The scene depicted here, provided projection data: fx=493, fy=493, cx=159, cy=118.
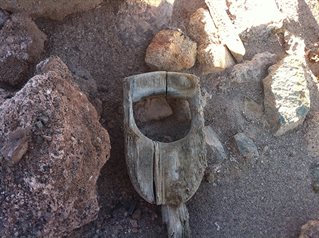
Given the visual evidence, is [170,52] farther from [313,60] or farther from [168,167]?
[313,60]

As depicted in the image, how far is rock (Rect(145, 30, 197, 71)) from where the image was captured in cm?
236

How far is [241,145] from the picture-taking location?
235 centimetres

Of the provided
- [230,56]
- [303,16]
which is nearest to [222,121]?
[230,56]

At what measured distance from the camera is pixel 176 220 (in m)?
2.08

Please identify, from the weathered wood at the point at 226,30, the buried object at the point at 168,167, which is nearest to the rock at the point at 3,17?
the buried object at the point at 168,167

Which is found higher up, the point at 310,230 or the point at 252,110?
the point at 252,110

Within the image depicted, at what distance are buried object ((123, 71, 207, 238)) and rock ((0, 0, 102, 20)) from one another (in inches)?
18.6

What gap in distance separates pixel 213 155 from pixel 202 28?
666 millimetres

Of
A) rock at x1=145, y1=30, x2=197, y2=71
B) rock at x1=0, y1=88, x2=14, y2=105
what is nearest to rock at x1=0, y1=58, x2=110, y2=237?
rock at x1=0, y1=88, x2=14, y2=105

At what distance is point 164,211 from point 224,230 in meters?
0.29

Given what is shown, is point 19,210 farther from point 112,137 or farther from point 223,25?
point 223,25

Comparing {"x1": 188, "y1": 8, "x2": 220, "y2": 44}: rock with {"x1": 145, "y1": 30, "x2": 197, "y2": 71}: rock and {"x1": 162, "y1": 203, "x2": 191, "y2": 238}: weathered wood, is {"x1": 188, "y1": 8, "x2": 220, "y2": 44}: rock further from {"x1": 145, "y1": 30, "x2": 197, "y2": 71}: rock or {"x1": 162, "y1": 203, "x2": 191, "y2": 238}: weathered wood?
{"x1": 162, "y1": 203, "x2": 191, "y2": 238}: weathered wood

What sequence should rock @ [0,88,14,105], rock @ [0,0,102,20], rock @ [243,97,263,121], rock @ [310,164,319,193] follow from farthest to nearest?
rock @ [243,97,263,121] < rock @ [310,164,319,193] < rock @ [0,0,102,20] < rock @ [0,88,14,105]

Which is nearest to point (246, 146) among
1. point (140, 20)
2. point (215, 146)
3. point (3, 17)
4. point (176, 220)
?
point (215, 146)
